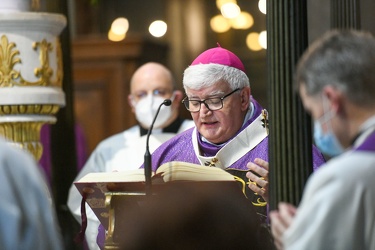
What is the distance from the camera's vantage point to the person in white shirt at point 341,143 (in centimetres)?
379

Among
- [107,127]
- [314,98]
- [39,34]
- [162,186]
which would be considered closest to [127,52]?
[107,127]

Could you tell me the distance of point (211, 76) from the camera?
6477 millimetres

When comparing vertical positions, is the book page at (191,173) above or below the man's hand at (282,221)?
below

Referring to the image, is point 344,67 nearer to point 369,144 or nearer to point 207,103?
point 369,144

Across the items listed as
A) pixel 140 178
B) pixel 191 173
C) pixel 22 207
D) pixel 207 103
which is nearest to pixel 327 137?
pixel 22 207

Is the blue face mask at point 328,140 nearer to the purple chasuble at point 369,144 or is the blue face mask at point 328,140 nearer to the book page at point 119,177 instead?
the purple chasuble at point 369,144

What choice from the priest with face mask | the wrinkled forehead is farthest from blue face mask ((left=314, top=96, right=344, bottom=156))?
the priest with face mask

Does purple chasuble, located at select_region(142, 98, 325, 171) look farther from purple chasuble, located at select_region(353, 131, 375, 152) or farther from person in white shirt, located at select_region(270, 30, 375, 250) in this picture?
purple chasuble, located at select_region(353, 131, 375, 152)

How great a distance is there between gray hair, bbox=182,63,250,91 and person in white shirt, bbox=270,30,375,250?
244 cm

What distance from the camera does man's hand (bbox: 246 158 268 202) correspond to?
563 centimetres

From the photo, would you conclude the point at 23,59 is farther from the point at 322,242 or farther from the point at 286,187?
the point at 322,242

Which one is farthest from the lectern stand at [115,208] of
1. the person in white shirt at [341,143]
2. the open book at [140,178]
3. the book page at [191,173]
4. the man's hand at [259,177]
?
the person in white shirt at [341,143]

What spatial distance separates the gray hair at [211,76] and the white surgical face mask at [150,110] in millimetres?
2366

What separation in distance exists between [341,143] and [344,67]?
0.84 ft
